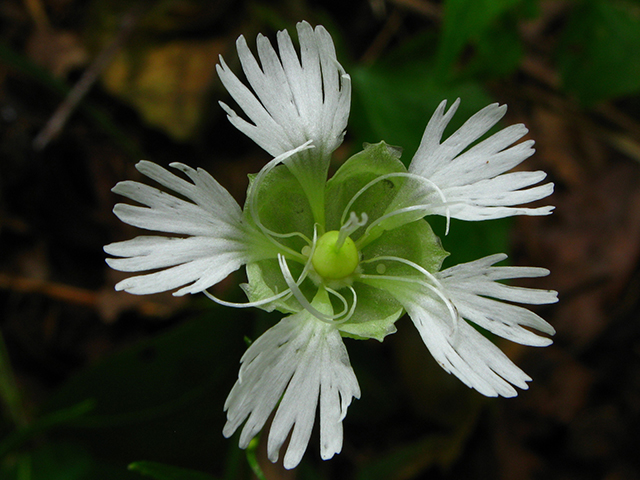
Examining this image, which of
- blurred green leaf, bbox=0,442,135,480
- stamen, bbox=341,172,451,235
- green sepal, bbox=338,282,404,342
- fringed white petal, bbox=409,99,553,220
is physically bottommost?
blurred green leaf, bbox=0,442,135,480

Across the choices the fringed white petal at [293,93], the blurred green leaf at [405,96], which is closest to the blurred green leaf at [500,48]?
the blurred green leaf at [405,96]

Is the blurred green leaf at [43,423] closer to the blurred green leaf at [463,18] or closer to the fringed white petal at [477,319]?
the fringed white petal at [477,319]

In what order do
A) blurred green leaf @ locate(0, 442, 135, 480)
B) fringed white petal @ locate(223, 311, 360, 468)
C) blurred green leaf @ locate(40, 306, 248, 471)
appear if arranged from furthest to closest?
1. blurred green leaf @ locate(0, 442, 135, 480)
2. blurred green leaf @ locate(40, 306, 248, 471)
3. fringed white petal @ locate(223, 311, 360, 468)

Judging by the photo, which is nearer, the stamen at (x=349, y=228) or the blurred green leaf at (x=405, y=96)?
the stamen at (x=349, y=228)

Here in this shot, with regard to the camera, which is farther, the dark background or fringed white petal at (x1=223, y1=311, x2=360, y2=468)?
the dark background

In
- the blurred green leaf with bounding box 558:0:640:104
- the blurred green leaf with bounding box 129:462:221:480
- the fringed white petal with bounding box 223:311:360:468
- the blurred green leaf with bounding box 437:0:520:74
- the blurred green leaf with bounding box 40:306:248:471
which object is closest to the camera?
the fringed white petal with bounding box 223:311:360:468

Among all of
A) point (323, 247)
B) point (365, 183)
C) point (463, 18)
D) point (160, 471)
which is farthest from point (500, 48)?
point (160, 471)

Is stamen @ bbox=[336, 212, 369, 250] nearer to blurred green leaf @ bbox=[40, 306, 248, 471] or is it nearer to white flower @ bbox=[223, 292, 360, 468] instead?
white flower @ bbox=[223, 292, 360, 468]

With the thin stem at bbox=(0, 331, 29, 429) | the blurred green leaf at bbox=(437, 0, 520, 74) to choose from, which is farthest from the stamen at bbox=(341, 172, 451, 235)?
the thin stem at bbox=(0, 331, 29, 429)

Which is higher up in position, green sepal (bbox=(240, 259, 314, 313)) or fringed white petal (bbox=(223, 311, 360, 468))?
green sepal (bbox=(240, 259, 314, 313))
